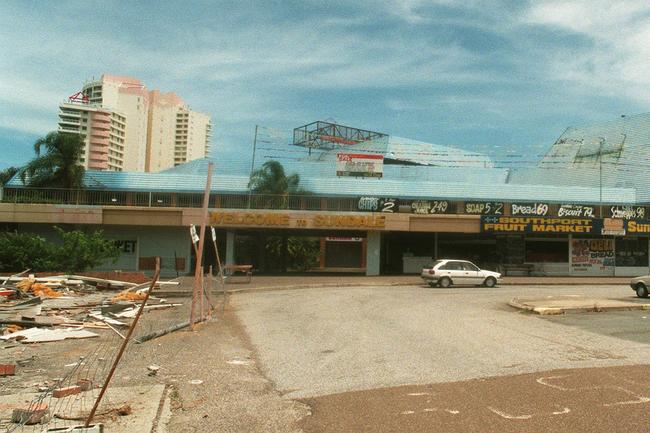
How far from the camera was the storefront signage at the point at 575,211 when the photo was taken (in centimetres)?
4238

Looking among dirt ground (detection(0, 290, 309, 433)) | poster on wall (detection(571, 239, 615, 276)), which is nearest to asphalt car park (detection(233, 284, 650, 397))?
dirt ground (detection(0, 290, 309, 433))

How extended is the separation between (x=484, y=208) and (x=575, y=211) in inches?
246

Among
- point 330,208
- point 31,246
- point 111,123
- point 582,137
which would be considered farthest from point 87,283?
point 111,123

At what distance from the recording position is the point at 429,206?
44.7 metres

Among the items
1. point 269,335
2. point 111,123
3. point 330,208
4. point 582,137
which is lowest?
point 269,335

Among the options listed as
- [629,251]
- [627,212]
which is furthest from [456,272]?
[627,212]

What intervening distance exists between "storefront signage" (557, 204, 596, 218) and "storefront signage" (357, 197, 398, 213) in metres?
11.8

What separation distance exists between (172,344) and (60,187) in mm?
33748

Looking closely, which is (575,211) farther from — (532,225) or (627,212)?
(627,212)

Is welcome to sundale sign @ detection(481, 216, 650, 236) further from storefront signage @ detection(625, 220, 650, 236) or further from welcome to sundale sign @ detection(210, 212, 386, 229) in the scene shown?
welcome to sundale sign @ detection(210, 212, 386, 229)

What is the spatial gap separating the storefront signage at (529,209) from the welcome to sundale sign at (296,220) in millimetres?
10153

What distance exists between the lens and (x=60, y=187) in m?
41.4

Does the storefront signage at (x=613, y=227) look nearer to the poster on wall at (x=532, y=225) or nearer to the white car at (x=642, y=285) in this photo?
the poster on wall at (x=532, y=225)

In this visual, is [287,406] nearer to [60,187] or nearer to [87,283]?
[87,283]
